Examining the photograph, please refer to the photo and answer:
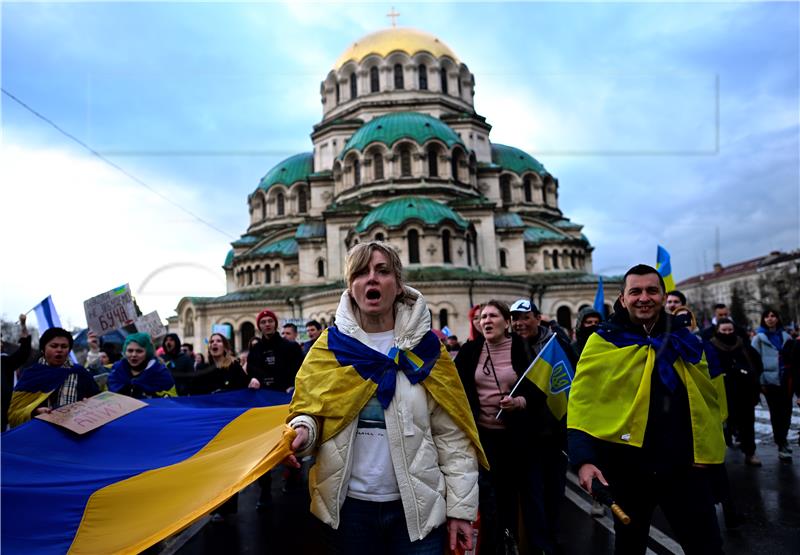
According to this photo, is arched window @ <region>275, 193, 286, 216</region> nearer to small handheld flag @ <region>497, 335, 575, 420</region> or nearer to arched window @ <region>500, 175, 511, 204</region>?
arched window @ <region>500, 175, 511, 204</region>

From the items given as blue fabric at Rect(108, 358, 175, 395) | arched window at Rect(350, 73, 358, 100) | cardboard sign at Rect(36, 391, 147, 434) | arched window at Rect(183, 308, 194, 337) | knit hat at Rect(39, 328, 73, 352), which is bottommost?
cardboard sign at Rect(36, 391, 147, 434)

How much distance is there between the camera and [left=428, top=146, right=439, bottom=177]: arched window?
38188 millimetres

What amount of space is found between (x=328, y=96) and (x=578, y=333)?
4242 centimetres

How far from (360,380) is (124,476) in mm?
2106

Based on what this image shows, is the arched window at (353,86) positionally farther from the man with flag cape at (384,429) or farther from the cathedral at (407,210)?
the man with flag cape at (384,429)

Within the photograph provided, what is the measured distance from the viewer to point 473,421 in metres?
3.05

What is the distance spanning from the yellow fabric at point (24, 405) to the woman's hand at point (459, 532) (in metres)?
4.25

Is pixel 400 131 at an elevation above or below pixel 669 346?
above

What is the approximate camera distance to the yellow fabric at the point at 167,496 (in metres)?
2.89

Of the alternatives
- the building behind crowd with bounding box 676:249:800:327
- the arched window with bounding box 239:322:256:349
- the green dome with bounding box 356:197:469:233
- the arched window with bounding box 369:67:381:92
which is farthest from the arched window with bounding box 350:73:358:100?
the building behind crowd with bounding box 676:249:800:327

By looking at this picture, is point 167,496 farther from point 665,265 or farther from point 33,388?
point 665,265

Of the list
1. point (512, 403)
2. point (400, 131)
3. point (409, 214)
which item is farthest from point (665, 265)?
point (400, 131)

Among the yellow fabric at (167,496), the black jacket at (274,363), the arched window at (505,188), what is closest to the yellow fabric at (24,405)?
the yellow fabric at (167,496)

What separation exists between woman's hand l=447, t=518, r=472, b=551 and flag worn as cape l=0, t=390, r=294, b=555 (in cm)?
87
